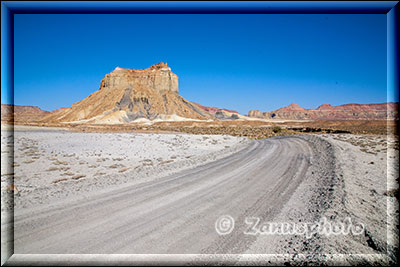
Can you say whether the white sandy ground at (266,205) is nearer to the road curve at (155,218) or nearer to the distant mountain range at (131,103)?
the road curve at (155,218)

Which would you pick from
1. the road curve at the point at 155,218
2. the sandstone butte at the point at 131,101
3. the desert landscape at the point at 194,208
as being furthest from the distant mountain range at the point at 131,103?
the road curve at the point at 155,218

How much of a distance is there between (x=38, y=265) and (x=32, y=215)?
2.42 m

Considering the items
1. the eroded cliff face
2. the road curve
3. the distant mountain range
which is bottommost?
the road curve

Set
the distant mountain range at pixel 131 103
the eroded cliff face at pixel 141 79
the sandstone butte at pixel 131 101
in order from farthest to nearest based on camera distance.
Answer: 1. the eroded cliff face at pixel 141 79
2. the sandstone butte at pixel 131 101
3. the distant mountain range at pixel 131 103

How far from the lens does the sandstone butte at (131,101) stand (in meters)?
110

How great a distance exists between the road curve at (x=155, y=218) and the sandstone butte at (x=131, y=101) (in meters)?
97.7

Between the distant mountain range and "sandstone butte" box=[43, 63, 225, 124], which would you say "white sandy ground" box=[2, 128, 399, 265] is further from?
the distant mountain range

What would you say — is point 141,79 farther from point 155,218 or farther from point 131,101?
point 155,218

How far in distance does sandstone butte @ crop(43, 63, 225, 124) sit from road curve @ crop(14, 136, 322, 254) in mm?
97724

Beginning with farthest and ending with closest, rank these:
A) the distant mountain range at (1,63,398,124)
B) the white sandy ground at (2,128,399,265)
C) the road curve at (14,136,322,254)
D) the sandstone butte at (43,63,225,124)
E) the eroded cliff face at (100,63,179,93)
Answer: the eroded cliff face at (100,63,179,93), the sandstone butte at (43,63,225,124), the distant mountain range at (1,63,398,124), the road curve at (14,136,322,254), the white sandy ground at (2,128,399,265)

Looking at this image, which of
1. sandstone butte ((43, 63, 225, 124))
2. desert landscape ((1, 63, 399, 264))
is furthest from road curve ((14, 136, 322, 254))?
sandstone butte ((43, 63, 225, 124))

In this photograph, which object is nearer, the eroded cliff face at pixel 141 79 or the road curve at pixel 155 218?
the road curve at pixel 155 218

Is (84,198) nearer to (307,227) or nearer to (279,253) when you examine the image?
(279,253)

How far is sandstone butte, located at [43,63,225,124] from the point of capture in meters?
110
